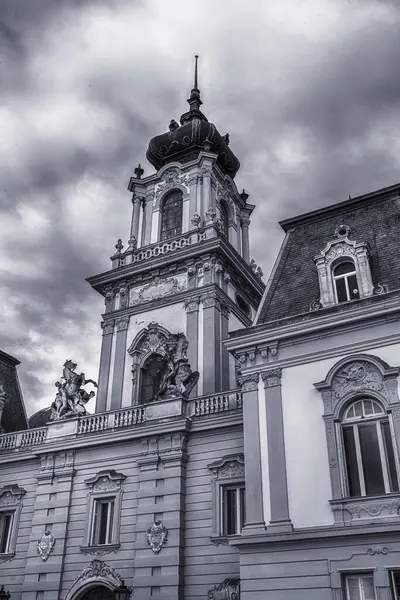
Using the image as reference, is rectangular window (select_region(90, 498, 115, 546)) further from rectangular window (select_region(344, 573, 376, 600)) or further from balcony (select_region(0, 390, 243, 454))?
rectangular window (select_region(344, 573, 376, 600))

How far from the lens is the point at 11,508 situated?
92.4 feet

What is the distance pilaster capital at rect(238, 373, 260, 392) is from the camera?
69.5 feet

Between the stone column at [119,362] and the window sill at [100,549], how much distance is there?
753 cm

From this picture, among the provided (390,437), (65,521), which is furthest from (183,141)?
(390,437)

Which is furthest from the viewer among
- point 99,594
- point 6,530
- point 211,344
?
point 211,344

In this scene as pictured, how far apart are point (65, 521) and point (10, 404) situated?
11.5 m

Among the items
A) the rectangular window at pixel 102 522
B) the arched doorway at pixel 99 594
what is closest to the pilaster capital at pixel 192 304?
the rectangular window at pixel 102 522

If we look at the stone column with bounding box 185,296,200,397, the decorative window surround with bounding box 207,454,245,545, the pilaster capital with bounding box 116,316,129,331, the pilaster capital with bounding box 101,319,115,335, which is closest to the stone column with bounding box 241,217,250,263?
the stone column with bounding box 185,296,200,397

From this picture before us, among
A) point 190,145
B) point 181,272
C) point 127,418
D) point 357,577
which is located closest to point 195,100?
point 190,145

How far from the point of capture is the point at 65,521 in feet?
84.4

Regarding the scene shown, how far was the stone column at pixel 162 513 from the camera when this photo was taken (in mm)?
22453

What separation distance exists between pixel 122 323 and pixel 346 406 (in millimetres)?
16712

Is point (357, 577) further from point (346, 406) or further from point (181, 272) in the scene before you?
point (181, 272)

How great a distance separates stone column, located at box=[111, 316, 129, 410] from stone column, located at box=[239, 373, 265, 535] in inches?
449
